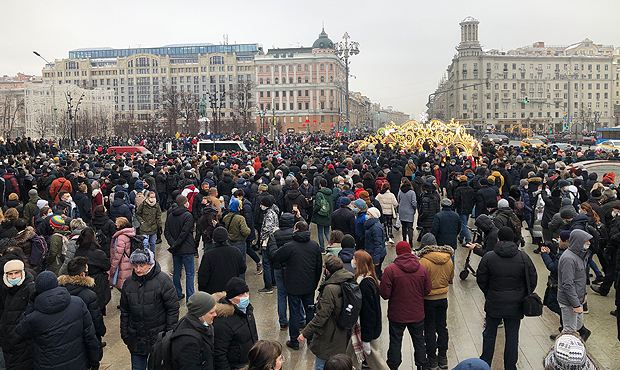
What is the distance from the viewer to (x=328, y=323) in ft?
19.7

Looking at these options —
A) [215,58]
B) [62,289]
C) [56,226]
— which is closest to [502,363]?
[62,289]

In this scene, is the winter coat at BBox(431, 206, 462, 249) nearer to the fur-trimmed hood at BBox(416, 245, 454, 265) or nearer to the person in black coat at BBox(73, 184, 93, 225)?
the fur-trimmed hood at BBox(416, 245, 454, 265)

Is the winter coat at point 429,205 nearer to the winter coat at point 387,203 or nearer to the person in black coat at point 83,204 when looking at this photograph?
the winter coat at point 387,203

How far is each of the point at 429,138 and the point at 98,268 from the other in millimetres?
25629

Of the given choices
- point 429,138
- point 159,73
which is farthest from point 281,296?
point 159,73

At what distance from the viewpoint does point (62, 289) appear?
535 cm

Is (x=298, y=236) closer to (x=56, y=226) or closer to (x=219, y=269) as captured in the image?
(x=219, y=269)

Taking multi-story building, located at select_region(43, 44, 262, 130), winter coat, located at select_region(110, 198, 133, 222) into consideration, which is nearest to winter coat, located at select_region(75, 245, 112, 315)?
winter coat, located at select_region(110, 198, 133, 222)

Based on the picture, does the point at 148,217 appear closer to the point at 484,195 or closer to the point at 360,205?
the point at 360,205

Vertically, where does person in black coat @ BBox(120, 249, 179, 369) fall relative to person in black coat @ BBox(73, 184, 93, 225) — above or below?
below

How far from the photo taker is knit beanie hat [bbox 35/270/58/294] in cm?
520

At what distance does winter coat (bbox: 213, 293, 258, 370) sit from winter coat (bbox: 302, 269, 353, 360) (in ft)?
3.10

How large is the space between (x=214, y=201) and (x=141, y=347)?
15.8 ft

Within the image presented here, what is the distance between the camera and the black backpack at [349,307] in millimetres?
5953
